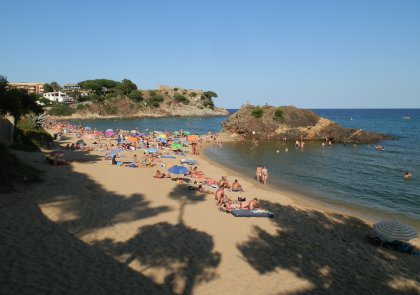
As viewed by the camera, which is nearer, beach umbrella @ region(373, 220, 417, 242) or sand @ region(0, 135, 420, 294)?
sand @ region(0, 135, 420, 294)

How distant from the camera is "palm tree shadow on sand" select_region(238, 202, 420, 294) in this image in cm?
950

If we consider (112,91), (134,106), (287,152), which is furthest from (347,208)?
(112,91)

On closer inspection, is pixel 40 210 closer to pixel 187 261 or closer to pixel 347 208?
pixel 187 261

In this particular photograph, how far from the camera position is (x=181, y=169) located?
22.0 meters

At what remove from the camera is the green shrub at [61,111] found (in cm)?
10025

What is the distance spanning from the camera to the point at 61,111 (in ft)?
330

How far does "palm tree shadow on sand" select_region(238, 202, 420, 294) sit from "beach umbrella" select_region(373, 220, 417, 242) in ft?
1.71

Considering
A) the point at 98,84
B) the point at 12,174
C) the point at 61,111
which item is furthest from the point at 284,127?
the point at 98,84

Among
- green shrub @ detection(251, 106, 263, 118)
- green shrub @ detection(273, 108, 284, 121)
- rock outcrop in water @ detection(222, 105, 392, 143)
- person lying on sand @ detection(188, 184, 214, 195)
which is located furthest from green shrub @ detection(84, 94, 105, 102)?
person lying on sand @ detection(188, 184, 214, 195)

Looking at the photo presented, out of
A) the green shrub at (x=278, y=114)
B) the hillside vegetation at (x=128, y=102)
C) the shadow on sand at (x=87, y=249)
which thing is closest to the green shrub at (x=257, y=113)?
the green shrub at (x=278, y=114)

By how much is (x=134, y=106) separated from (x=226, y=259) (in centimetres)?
11262

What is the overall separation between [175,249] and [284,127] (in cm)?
4740

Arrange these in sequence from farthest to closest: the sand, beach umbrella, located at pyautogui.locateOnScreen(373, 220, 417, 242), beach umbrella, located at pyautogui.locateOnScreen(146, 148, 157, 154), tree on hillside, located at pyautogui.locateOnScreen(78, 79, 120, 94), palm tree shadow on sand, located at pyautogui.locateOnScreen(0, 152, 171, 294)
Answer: tree on hillside, located at pyautogui.locateOnScreen(78, 79, 120, 94) → beach umbrella, located at pyautogui.locateOnScreen(146, 148, 157, 154) → beach umbrella, located at pyautogui.locateOnScreen(373, 220, 417, 242) → the sand → palm tree shadow on sand, located at pyautogui.locateOnScreen(0, 152, 171, 294)

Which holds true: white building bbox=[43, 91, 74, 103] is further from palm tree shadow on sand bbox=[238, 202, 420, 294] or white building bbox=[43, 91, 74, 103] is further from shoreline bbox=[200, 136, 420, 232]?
palm tree shadow on sand bbox=[238, 202, 420, 294]
